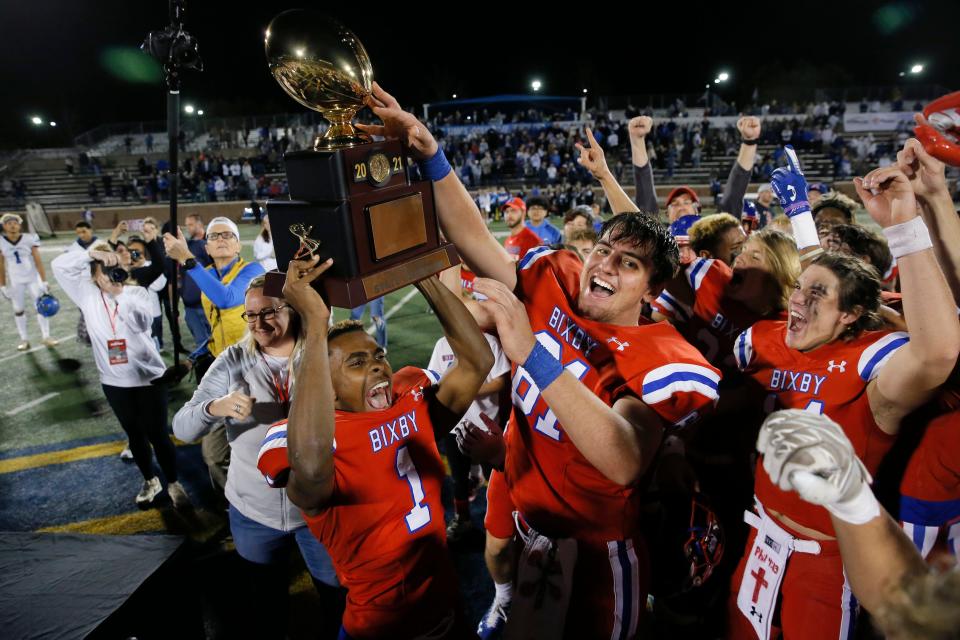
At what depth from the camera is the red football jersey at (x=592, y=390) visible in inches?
→ 73.7

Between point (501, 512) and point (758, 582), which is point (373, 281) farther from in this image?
point (758, 582)

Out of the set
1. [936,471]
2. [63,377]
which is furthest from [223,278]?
[936,471]

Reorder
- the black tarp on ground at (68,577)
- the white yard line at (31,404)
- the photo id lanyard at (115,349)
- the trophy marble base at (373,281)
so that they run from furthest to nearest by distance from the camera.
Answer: the white yard line at (31,404)
the photo id lanyard at (115,349)
the black tarp on ground at (68,577)
the trophy marble base at (373,281)

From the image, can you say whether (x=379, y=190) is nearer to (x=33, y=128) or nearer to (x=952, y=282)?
(x=952, y=282)

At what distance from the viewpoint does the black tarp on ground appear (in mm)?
1959

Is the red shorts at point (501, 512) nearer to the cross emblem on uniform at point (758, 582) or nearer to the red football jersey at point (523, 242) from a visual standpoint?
the cross emblem on uniform at point (758, 582)

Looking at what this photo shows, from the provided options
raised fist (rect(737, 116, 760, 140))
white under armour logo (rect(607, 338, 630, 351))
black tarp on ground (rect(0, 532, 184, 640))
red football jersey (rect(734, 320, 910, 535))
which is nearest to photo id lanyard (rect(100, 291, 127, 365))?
black tarp on ground (rect(0, 532, 184, 640))

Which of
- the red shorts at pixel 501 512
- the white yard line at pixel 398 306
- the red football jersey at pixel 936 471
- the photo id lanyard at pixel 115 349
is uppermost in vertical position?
the photo id lanyard at pixel 115 349

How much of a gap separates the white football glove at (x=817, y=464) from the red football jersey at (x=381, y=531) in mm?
1334

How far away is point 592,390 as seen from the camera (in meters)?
2.09

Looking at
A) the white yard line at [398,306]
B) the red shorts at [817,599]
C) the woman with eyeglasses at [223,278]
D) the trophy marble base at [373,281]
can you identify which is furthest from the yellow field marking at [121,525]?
the white yard line at [398,306]

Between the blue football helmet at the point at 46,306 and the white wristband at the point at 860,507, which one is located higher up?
the white wristband at the point at 860,507

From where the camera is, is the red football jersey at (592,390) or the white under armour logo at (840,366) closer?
the red football jersey at (592,390)

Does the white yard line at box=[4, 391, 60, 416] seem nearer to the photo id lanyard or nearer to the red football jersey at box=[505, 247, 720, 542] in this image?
the photo id lanyard
